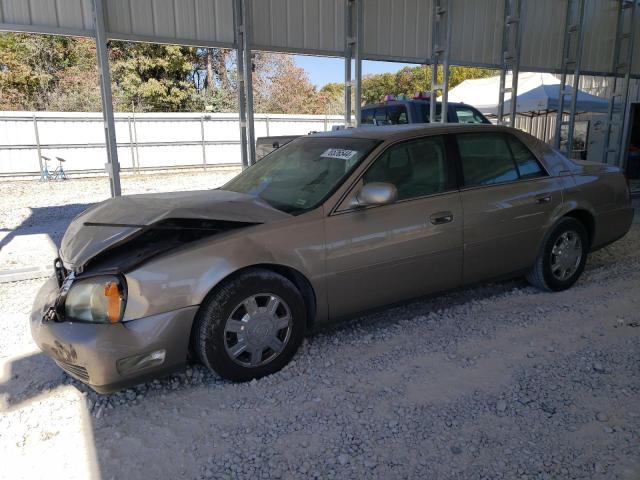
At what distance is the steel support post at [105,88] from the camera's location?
5578mm

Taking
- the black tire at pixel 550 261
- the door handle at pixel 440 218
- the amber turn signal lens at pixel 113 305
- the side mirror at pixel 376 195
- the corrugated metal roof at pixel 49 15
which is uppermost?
the corrugated metal roof at pixel 49 15

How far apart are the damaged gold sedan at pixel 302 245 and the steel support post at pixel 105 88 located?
2.11 metres

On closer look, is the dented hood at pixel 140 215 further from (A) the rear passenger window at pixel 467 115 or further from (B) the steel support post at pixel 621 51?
(B) the steel support post at pixel 621 51

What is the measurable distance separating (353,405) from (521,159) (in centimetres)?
278

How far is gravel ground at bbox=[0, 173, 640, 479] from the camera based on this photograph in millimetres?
2486

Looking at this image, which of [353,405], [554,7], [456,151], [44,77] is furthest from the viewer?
[44,77]

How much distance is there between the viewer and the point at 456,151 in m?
4.18

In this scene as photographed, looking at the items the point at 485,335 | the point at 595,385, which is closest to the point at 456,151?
the point at 485,335

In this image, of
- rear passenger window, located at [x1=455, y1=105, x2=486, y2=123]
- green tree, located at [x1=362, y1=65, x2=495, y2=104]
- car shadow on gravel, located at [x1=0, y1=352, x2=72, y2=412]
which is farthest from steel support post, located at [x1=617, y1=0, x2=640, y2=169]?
green tree, located at [x1=362, y1=65, x2=495, y2=104]

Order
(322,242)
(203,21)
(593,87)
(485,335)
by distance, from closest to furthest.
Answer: (322,242)
(485,335)
(203,21)
(593,87)

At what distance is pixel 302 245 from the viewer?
3352 mm

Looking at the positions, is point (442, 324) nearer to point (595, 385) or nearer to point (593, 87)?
point (595, 385)

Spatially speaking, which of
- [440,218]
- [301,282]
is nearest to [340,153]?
[440,218]

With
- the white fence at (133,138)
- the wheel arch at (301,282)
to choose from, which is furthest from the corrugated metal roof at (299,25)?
the white fence at (133,138)
